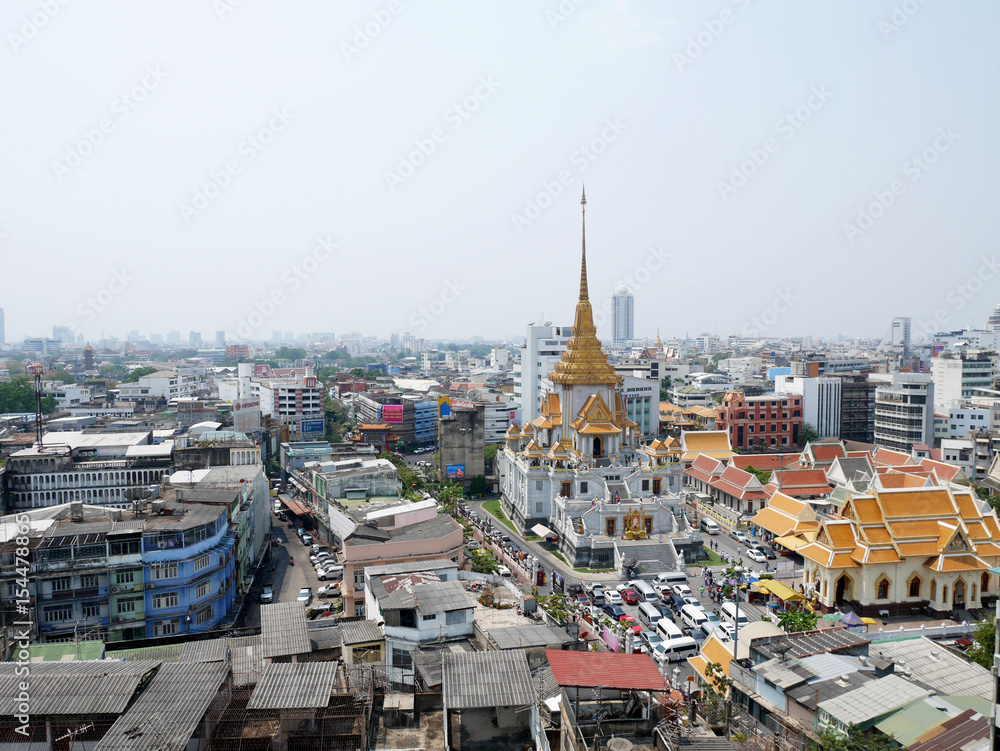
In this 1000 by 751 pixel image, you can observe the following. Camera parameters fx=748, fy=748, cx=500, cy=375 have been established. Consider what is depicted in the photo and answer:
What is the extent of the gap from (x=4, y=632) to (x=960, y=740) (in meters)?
26.5

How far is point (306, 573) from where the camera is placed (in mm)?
39781

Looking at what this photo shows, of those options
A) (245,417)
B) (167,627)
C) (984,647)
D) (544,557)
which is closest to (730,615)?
(984,647)

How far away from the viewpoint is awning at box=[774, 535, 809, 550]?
3675 cm

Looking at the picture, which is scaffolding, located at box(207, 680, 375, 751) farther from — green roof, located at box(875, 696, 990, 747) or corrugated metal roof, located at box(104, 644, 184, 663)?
green roof, located at box(875, 696, 990, 747)

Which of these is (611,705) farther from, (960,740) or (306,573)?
(306,573)

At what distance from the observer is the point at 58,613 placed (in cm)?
2683

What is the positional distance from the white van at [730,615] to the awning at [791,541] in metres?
6.44

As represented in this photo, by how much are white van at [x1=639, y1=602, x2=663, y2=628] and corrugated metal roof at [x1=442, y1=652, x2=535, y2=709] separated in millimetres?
15126

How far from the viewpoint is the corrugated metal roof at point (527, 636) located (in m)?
20.0

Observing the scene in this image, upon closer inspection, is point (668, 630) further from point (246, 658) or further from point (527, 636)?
point (246, 658)

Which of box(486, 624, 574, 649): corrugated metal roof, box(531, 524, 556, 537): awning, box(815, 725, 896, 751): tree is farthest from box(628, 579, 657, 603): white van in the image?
box(815, 725, 896, 751): tree

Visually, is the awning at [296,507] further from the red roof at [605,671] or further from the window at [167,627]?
the red roof at [605,671]

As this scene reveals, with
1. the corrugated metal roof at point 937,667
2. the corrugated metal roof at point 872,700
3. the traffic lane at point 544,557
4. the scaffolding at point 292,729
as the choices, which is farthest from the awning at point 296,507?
the corrugated metal roof at point 872,700

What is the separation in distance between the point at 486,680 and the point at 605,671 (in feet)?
8.93
